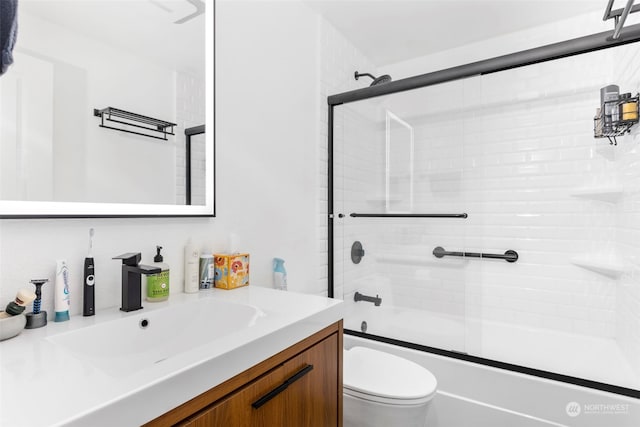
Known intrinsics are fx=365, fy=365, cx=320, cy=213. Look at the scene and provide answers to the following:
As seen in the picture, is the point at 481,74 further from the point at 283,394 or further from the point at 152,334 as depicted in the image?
the point at 152,334

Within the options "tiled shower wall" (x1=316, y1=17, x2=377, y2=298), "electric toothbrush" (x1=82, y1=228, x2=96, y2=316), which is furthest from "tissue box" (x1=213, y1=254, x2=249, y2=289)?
"tiled shower wall" (x1=316, y1=17, x2=377, y2=298)

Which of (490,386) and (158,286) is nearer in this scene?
(158,286)

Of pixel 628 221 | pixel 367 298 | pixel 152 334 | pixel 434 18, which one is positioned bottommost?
pixel 367 298

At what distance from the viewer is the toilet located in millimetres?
1412

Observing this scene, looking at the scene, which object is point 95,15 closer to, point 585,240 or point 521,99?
point 521,99

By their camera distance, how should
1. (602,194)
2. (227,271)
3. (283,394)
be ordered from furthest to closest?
(602,194), (227,271), (283,394)

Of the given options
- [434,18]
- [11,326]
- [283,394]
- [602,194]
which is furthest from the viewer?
[434,18]

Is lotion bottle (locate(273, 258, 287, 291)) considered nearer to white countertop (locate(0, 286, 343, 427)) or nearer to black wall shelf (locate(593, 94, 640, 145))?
white countertop (locate(0, 286, 343, 427))

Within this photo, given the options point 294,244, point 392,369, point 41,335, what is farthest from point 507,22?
point 41,335

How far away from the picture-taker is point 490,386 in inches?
69.3

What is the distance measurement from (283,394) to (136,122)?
0.94 m

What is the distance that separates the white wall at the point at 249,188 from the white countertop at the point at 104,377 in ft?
0.59

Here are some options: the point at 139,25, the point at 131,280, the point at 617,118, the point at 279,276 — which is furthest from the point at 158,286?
the point at 617,118

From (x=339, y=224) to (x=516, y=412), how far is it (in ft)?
4.22
